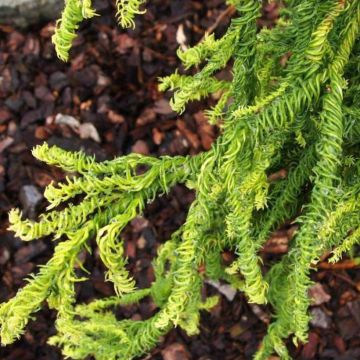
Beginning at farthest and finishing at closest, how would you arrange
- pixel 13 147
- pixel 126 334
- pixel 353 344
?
pixel 13 147 < pixel 353 344 < pixel 126 334

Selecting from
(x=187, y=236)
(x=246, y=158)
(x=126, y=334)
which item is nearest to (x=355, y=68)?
(x=246, y=158)

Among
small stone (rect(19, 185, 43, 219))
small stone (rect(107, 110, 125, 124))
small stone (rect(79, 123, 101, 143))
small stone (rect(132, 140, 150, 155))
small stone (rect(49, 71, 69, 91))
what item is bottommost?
small stone (rect(19, 185, 43, 219))

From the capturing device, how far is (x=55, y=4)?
233 centimetres

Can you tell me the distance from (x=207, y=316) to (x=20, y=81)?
1.16 meters

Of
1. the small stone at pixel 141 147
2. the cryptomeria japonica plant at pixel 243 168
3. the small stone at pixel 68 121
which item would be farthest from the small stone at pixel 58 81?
the cryptomeria japonica plant at pixel 243 168

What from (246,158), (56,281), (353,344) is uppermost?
(246,158)

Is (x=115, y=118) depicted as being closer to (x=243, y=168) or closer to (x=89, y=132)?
(x=89, y=132)

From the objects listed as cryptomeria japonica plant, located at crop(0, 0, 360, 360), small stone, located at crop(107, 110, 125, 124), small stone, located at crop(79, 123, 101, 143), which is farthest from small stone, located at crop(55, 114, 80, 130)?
cryptomeria japonica plant, located at crop(0, 0, 360, 360)

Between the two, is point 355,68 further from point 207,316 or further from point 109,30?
point 109,30

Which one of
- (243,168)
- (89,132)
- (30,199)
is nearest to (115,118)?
(89,132)

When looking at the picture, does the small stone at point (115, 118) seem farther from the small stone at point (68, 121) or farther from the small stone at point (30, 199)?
the small stone at point (30, 199)

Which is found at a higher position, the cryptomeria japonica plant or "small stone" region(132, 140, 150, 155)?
the cryptomeria japonica plant

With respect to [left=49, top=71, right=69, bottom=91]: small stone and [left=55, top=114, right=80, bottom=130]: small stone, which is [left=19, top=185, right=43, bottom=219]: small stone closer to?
[left=55, top=114, right=80, bottom=130]: small stone

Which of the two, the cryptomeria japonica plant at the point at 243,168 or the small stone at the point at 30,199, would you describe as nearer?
the cryptomeria japonica plant at the point at 243,168
